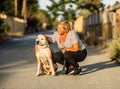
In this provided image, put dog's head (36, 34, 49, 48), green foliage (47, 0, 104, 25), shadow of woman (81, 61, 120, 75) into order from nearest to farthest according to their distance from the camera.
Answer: dog's head (36, 34, 49, 48) → shadow of woman (81, 61, 120, 75) → green foliage (47, 0, 104, 25)

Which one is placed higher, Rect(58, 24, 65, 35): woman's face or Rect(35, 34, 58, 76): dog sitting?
Rect(58, 24, 65, 35): woman's face

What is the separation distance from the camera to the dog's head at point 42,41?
39.9 ft

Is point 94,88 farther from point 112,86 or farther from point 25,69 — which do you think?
point 25,69

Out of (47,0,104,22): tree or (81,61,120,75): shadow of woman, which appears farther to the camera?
(47,0,104,22): tree

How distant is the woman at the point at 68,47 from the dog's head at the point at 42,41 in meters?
0.47

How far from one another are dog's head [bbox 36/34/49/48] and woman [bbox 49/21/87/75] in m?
0.47

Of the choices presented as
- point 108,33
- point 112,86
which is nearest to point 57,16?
point 108,33

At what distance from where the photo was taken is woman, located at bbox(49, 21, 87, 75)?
1239cm

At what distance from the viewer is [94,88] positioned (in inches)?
395

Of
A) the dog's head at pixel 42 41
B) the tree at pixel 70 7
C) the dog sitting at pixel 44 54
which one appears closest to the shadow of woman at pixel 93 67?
the dog sitting at pixel 44 54

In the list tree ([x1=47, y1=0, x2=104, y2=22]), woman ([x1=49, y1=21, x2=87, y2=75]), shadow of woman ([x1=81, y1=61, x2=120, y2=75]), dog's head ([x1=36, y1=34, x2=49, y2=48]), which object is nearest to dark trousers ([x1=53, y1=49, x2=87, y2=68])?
woman ([x1=49, y1=21, x2=87, y2=75])

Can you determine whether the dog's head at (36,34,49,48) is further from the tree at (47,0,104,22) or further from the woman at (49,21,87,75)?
the tree at (47,0,104,22)

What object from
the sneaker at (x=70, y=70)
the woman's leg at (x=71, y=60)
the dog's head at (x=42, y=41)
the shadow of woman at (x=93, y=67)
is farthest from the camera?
the shadow of woman at (x=93, y=67)

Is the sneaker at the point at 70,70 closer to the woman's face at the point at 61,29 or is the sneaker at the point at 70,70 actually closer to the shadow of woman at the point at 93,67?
the shadow of woman at the point at 93,67
